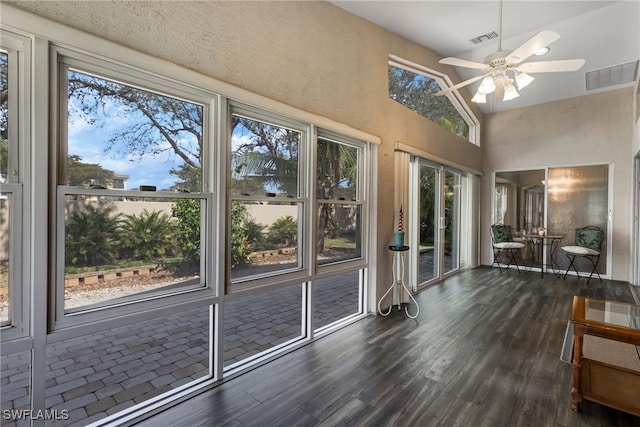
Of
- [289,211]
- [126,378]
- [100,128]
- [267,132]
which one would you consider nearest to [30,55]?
[100,128]

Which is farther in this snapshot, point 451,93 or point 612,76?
point 451,93

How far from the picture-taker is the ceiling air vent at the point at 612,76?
492 centimetres

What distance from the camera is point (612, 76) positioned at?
5160mm

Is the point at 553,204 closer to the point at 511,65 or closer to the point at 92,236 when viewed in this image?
the point at 511,65

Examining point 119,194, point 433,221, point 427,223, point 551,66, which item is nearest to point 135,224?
point 119,194

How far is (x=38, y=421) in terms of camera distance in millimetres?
1591

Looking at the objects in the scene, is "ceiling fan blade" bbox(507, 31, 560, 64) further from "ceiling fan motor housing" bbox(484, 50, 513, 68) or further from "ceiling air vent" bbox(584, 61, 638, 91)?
"ceiling air vent" bbox(584, 61, 638, 91)

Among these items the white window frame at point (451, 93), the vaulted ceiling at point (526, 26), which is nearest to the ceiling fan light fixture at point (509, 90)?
the vaulted ceiling at point (526, 26)

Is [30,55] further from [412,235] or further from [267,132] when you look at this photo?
[412,235]

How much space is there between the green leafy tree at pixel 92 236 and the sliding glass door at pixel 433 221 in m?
3.81

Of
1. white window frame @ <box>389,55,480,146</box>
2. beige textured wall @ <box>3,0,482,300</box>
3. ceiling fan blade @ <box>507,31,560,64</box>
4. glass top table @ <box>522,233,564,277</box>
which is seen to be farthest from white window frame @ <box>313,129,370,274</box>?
glass top table @ <box>522,233,564,277</box>

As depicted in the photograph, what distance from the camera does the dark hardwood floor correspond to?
75.7 inches

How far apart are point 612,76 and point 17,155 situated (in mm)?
7640

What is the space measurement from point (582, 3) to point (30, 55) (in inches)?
211
